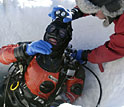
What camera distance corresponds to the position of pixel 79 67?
1249mm

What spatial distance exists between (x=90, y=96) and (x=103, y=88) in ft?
0.47

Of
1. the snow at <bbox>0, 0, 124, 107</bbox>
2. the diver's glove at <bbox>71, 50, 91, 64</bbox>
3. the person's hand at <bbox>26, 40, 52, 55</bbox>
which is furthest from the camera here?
the diver's glove at <bbox>71, 50, 91, 64</bbox>

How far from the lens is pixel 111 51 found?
1110mm

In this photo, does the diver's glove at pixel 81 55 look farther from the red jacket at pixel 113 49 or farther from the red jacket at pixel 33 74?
the red jacket at pixel 33 74

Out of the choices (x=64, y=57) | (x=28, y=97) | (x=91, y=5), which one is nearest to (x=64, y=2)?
(x=64, y=57)

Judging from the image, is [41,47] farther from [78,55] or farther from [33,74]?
[78,55]

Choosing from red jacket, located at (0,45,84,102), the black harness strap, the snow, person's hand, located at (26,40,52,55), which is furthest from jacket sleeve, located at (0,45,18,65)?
the snow

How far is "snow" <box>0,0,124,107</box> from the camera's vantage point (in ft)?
3.62

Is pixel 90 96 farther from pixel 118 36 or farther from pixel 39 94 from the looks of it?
pixel 118 36

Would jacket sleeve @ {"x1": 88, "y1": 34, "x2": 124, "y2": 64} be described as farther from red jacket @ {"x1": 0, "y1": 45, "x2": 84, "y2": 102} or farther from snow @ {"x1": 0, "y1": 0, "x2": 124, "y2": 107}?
red jacket @ {"x1": 0, "y1": 45, "x2": 84, "y2": 102}

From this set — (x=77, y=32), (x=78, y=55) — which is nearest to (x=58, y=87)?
(x=78, y=55)

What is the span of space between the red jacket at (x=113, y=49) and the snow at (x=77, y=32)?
0.06 m

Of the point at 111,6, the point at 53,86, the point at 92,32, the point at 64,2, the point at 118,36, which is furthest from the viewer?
the point at 64,2

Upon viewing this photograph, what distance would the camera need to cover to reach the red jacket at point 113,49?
3.37 feet
